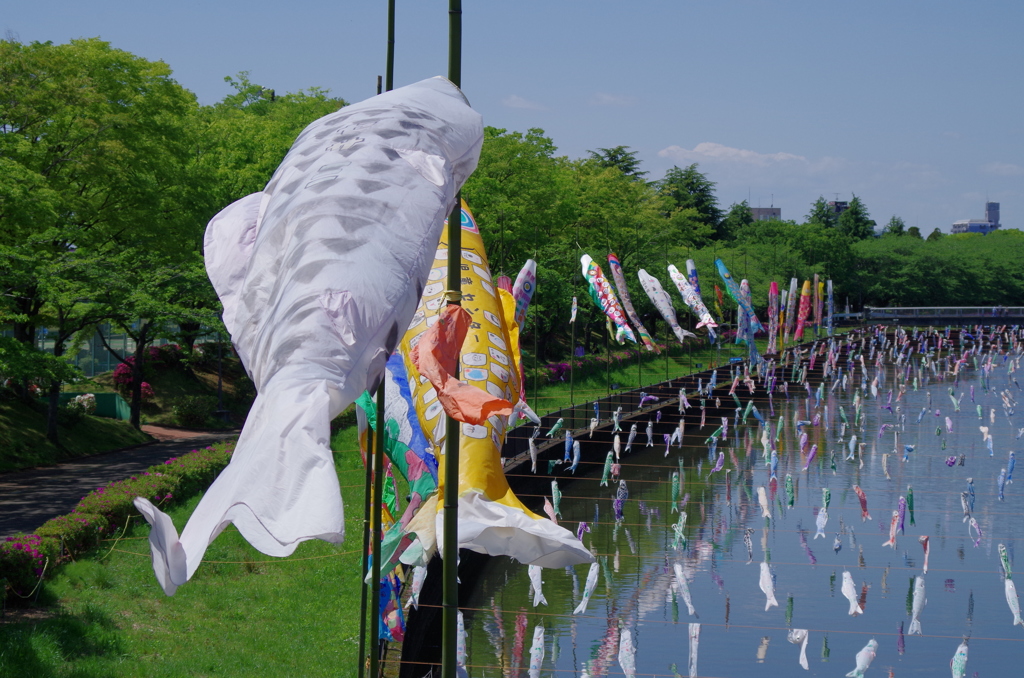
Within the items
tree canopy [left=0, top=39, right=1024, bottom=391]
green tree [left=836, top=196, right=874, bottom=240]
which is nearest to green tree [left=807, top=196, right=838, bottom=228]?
green tree [left=836, top=196, right=874, bottom=240]

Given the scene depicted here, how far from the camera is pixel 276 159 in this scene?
113 ft

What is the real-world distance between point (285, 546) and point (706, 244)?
247 feet

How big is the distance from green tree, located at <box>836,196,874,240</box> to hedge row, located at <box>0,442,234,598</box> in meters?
96.2

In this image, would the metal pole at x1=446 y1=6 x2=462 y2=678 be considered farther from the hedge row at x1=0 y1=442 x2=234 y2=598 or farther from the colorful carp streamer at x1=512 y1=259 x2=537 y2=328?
the colorful carp streamer at x1=512 y1=259 x2=537 y2=328

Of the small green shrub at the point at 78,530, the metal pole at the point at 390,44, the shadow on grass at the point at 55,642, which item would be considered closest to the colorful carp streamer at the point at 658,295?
the small green shrub at the point at 78,530

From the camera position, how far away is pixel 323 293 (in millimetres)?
3207

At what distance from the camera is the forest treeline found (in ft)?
73.6

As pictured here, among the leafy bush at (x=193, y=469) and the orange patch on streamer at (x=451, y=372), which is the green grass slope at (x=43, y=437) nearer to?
the leafy bush at (x=193, y=469)

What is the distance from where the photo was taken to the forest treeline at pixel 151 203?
73.6 ft

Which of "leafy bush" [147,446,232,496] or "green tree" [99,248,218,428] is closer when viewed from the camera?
"leafy bush" [147,446,232,496]

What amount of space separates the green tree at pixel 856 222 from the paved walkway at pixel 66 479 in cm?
9106

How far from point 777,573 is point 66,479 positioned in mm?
14794

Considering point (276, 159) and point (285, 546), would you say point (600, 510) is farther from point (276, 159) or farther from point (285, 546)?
point (285, 546)

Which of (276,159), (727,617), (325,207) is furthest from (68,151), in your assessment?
(325,207)
